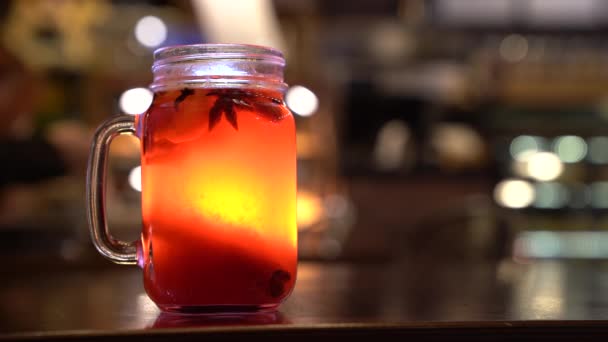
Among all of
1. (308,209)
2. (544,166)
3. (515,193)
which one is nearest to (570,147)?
(544,166)

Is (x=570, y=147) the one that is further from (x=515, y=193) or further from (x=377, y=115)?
(x=377, y=115)

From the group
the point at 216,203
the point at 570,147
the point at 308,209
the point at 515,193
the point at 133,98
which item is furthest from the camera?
the point at 570,147

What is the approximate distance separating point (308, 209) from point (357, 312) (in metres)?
3.19

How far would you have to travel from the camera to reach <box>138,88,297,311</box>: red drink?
23.4 inches

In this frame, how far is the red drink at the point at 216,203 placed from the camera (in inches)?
23.4

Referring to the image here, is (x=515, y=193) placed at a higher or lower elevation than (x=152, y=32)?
lower

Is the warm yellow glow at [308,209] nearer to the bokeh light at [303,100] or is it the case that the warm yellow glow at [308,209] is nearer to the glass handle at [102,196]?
the bokeh light at [303,100]

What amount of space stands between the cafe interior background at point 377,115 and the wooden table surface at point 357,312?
1.23 meters

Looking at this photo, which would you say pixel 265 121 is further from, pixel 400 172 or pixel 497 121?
pixel 497 121

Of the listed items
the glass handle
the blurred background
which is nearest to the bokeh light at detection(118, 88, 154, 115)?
the blurred background

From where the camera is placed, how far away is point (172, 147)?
2.00ft

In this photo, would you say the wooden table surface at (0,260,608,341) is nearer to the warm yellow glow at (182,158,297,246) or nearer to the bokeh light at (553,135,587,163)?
the warm yellow glow at (182,158,297,246)

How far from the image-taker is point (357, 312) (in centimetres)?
63

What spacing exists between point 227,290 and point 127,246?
0.10m
